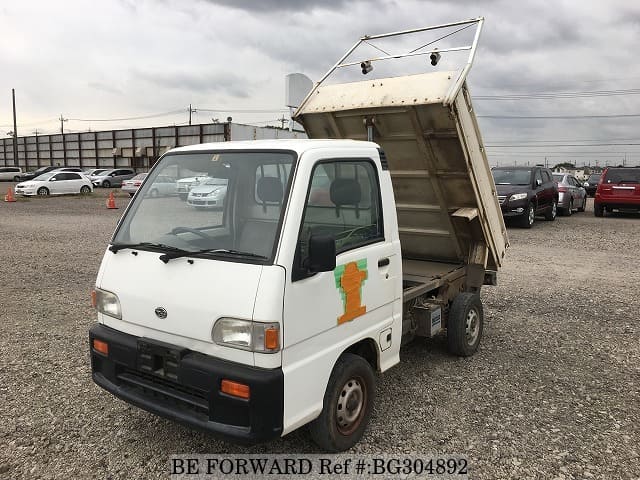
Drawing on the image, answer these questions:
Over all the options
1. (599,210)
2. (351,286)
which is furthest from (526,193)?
(351,286)

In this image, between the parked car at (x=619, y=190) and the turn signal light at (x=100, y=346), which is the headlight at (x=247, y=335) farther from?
the parked car at (x=619, y=190)

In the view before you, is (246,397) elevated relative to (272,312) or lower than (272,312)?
lower

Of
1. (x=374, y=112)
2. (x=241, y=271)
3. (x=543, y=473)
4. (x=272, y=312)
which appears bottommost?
(x=543, y=473)

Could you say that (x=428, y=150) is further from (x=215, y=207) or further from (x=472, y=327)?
(x=215, y=207)

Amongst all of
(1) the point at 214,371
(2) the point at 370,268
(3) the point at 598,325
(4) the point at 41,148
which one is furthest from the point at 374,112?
(4) the point at 41,148

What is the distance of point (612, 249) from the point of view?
11594 millimetres

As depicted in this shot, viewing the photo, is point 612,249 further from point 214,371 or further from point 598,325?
point 214,371

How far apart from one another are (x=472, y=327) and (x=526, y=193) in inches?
434

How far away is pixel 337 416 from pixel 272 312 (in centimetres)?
102

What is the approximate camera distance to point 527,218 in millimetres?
15047

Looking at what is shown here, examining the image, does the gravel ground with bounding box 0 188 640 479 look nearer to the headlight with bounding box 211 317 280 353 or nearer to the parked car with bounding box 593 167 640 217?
the headlight with bounding box 211 317 280 353

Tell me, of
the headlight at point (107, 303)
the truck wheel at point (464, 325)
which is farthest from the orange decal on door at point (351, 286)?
the truck wheel at point (464, 325)

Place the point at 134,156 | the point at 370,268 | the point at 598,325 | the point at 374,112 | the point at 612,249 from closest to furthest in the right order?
the point at 370,268 < the point at 374,112 < the point at 598,325 < the point at 612,249 < the point at 134,156

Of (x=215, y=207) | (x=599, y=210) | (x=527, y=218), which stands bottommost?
(x=527, y=218)
